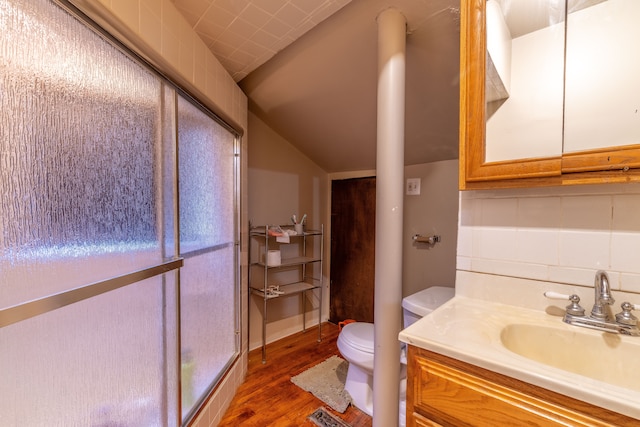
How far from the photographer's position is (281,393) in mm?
1757

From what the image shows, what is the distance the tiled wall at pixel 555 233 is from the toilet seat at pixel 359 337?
858 mm

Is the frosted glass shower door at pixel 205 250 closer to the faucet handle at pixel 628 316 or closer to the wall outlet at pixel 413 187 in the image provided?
the wall outlet at pixel 413 187

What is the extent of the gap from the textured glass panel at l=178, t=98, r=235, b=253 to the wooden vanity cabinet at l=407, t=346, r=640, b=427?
1.15 m

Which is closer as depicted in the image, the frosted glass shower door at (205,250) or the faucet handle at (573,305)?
the faucet handle at (573,305)

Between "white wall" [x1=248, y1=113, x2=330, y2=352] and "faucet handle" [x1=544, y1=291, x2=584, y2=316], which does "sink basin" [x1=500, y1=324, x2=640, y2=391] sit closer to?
"faucet handle" [x1=544, y1=291, x2=584, y2=316]

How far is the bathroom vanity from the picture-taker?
51cm

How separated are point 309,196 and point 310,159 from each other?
1.27 ft

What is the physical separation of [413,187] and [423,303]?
1036 millimetres

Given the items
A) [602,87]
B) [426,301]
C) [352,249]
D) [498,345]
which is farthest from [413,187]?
[498,345]

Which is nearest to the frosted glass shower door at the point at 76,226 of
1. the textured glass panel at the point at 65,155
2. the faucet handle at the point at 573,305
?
the textured glass panel at the point at 65,155

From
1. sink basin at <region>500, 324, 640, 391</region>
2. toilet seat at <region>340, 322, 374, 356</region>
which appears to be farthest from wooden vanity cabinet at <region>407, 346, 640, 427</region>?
toilet seat at <region>340, 322, 374, 356</region>

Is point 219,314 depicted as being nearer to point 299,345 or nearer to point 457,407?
point 299,345

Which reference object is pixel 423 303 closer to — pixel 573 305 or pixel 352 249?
pixel 573 305

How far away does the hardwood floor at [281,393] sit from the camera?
5.02 ft
